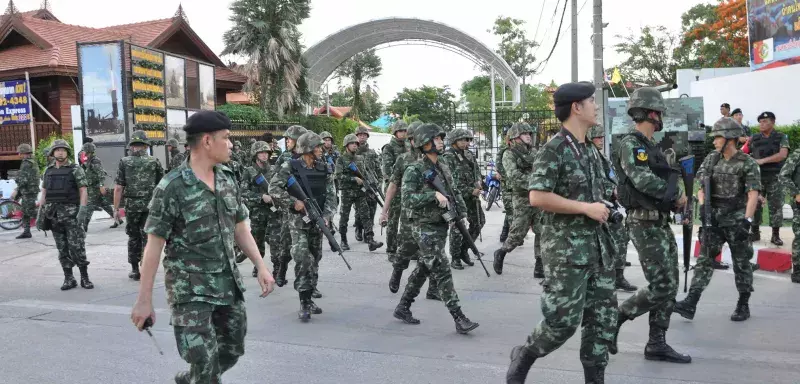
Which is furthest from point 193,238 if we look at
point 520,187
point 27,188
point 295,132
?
point 27,188

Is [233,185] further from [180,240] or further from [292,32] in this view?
[292,32]

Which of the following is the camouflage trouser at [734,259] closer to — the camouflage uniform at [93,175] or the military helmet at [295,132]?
the military helmet at [295,132]

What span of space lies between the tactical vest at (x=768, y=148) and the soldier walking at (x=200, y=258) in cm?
875

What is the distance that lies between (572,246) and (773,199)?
746cm

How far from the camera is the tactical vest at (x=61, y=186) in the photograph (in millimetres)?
8453

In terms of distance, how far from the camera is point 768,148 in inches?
395

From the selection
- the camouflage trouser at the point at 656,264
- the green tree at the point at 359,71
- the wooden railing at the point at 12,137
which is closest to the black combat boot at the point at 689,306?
the camouflage trouser at the point at 656,264

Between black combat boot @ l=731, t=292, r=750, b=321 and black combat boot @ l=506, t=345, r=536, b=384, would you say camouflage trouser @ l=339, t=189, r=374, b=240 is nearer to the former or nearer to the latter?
black combat boot @ l=731, t=292, r=750, b=321

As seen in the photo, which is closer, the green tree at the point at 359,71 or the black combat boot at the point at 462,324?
the black combat boot at the point at 462,324

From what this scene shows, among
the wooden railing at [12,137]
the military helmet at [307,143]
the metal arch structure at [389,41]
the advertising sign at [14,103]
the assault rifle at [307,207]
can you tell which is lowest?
the assault rifle at [307,207]

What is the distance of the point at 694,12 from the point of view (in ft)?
137

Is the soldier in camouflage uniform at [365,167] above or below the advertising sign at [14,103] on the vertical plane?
below

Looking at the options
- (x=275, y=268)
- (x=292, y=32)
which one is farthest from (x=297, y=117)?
(x=275, y=268)

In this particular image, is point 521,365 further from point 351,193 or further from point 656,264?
point 351,193
